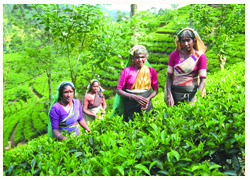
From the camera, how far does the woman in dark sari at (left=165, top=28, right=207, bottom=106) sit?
114 inches

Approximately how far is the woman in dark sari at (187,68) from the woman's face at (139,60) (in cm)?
39

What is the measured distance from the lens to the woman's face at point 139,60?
122 inches

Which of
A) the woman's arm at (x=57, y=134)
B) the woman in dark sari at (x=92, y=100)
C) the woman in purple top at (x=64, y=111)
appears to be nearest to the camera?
the woman's arm at (x=57, y=134)

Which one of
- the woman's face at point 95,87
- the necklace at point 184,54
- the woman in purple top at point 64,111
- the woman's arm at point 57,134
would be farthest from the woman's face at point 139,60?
the woman's face at point 95,87

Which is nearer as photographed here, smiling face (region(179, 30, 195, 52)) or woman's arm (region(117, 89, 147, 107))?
smiling face (region(179, 30, 195, 52))

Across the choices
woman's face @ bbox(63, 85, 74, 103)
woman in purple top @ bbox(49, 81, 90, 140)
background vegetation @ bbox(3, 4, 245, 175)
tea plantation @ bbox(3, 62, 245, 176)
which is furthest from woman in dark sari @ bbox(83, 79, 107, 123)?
tea plantation @ bbox(3, 62, 245, 176)

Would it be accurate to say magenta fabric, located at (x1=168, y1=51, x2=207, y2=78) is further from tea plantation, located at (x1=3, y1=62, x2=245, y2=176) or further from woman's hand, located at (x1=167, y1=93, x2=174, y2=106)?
tea plantation, located at (x1=3, y1=62, x2=245, y2=176)

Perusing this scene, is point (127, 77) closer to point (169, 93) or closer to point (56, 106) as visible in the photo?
point (169, 93)

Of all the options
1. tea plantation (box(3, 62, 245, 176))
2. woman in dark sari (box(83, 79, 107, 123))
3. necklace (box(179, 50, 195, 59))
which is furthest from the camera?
woman in dark sari (box(83, 79, 107, 123))

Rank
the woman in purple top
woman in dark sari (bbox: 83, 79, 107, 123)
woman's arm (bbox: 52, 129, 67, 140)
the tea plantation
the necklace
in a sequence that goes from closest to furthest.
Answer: the tea plantation
woman's arm (bbox: 52, 129, 67, 140)
the necklace
the woman in purple top
woman in dark sari (bbox: 83, 79, 107, 123)

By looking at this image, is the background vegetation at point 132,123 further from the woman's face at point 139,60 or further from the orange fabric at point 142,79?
the woman's face at point 139,60
